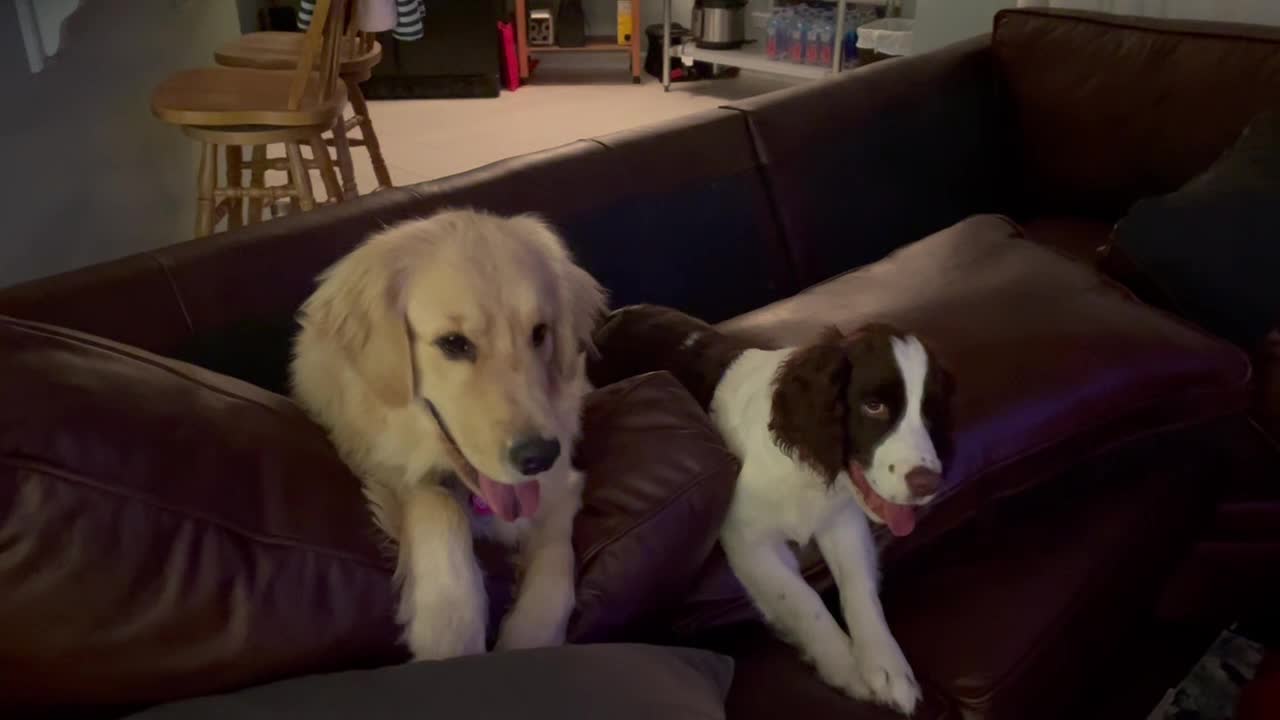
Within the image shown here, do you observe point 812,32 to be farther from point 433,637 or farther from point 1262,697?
point 433,637

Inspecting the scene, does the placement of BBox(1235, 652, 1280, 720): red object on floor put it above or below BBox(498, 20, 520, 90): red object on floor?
below

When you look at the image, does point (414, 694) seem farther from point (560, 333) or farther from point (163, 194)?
point (163, 194)

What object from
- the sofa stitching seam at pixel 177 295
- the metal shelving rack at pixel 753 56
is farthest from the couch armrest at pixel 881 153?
the metal shelving rack at pixel 753 56

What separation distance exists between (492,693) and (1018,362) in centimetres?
90

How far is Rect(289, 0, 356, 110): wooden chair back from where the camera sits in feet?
8.90

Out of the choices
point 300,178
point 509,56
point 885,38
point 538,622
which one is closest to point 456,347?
point 538,622

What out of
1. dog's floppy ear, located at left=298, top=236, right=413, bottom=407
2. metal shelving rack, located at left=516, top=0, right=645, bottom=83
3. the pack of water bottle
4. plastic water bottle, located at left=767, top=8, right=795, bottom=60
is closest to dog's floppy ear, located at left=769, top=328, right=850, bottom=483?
dog's floppy ear, located at left=298, top=236, right=413, bottom=407

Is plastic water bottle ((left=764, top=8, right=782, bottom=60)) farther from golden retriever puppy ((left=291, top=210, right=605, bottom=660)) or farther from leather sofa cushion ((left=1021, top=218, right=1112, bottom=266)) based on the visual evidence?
golden retriever puppy ((left=291, top=210, right=605, bottom=660))

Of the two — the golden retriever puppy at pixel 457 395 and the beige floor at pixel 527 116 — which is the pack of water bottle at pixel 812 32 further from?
the golden retriever puppy at pixel 457 395

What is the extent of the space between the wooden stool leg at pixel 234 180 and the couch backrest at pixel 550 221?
1584 millimetres

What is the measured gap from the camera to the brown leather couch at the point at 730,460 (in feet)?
2.59

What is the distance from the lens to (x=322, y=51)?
2893 millimetres

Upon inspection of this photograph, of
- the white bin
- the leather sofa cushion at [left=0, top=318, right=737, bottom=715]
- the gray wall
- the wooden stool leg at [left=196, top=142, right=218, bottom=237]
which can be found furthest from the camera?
the white bin

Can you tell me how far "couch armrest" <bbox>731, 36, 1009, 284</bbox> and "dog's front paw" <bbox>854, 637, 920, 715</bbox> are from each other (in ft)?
3.53
